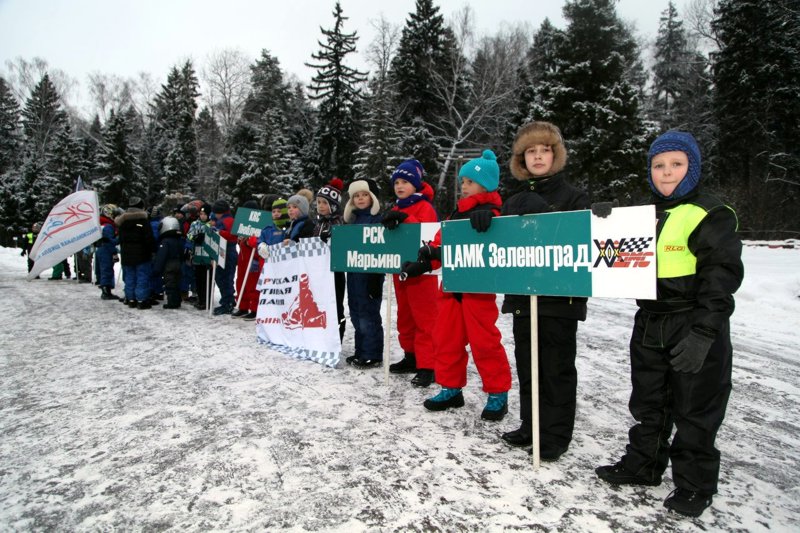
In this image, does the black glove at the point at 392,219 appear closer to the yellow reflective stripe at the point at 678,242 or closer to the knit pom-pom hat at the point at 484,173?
the knit pom-pom hat at the point at 484,173

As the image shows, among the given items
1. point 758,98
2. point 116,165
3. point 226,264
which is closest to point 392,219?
point 226,264

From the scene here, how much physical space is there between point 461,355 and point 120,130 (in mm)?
47610

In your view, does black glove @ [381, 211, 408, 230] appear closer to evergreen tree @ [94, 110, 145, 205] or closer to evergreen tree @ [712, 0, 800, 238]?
evergreen tree @ [712, 0, 800, 238]

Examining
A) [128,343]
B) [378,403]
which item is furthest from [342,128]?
[378,403]

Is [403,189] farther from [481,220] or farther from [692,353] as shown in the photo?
[692,353]

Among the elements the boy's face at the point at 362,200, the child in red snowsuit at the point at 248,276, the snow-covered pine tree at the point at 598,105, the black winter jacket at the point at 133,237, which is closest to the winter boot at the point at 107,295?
the black winter jacket at the point at 133,237

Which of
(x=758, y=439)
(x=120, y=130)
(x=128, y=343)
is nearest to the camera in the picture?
(x=758, y=439)

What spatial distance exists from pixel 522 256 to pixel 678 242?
86 centimetres

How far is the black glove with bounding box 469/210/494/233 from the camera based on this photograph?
306 cm

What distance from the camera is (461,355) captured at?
3.69 m

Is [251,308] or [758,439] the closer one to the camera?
[758,439]

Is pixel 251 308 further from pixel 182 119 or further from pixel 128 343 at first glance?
pixel 182 119

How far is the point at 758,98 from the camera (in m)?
29.7

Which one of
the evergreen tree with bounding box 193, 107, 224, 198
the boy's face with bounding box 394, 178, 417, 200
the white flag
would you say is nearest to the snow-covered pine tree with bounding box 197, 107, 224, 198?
the evergreen tree with bounding box 193, 107, 224, 198
